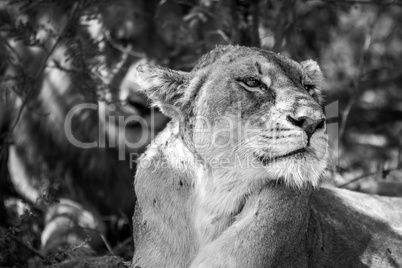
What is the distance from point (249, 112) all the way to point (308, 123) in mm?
410

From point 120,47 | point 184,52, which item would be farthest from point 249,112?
point 120,47

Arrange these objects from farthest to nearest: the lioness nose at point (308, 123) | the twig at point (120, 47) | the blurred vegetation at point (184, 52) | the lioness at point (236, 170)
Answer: the twig at point (120, 47) → the blurred vegetation at point (184, 52) → the lioness at point (236, 170) → the lioness nose at point (308, 123)

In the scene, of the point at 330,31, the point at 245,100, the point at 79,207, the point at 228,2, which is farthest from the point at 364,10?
the point at 245,100

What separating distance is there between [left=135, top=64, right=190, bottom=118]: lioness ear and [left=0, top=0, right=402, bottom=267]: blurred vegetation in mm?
1222

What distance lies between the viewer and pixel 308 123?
3586 millimetres

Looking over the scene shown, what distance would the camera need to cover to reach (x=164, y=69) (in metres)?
4.28

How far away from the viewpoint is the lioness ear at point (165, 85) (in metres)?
4.23

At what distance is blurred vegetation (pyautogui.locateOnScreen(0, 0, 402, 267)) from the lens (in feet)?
20.4

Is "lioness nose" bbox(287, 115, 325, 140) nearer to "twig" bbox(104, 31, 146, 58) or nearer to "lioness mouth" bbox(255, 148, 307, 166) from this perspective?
"lioness mouth" bbox(255, 148, 307, 166)

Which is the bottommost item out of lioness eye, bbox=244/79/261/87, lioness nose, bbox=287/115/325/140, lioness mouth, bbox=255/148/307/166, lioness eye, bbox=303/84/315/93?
lioness mouth, bbox=255/148/307/166

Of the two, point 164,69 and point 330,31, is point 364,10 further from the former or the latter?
point 164,69

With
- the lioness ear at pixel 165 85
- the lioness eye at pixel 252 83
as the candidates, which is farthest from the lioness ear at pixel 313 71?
the lioness ear at pixel 165 85

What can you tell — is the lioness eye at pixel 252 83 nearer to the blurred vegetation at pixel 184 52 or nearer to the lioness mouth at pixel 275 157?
the lioness mouth at pixel 275 157

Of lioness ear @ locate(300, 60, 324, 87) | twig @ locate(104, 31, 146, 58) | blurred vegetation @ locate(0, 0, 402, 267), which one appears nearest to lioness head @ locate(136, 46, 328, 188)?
lioness ear @ locate(300, 60, 324, 87)
